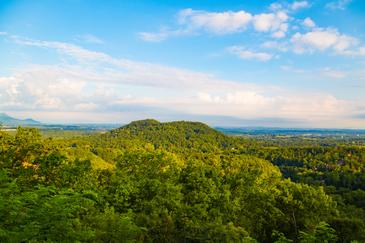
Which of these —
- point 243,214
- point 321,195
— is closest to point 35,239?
point 243,214

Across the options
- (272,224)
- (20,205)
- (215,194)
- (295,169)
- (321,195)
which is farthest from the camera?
(295,169)

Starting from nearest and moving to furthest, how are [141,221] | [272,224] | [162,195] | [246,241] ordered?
[246,241], [141,221], [162,195], [272,224]

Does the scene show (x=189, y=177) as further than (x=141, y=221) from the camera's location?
Yes

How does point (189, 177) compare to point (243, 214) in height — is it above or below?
above

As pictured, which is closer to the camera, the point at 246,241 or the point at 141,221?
the point at 246,241

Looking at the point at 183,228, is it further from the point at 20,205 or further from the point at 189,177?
the point at 20,205

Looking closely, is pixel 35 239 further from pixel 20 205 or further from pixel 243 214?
pixel 243 214

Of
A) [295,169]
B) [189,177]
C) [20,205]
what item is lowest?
[295,169]

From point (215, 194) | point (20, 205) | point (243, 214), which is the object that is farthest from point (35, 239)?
point (243, 214)

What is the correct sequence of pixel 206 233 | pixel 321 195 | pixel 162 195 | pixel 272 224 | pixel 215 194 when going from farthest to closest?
pixel 321 195 → pixel 272 224 → pixel 215 194 → pixel 162 195 → pixel 206 233

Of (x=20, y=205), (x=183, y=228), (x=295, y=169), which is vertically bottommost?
(x=295, y=169)
